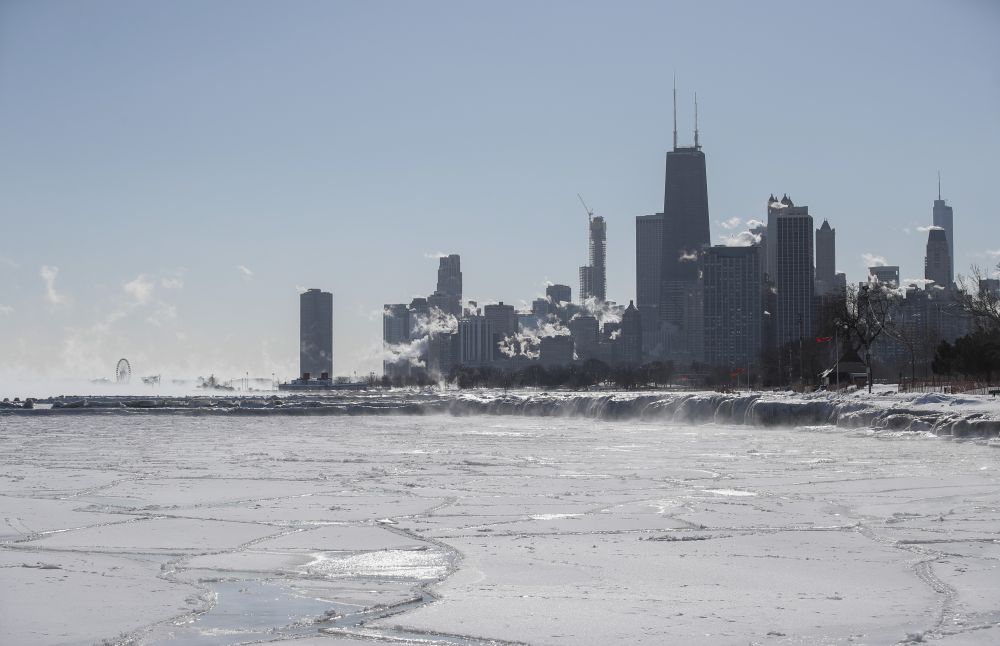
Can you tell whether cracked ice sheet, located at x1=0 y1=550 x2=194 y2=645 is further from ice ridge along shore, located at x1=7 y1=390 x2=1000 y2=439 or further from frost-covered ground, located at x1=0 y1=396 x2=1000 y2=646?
ice ridge along shore, located at x1=7 y1=390 x2=1000 y2=439

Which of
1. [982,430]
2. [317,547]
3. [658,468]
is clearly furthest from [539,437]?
[317,547]

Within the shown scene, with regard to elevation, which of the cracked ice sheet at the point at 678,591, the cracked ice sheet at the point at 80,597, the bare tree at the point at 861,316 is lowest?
the cracked ice sheet at the point at 678,591

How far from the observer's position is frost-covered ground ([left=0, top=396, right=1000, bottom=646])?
10.1 m

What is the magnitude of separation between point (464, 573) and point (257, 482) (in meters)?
12.3

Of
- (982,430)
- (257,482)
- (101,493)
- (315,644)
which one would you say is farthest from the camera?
(982,430)

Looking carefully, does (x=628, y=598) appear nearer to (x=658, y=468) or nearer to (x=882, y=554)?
(x=882, y=554)

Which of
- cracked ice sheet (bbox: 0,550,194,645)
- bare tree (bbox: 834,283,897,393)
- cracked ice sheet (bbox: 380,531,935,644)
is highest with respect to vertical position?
bare tree (bbox: 834,283,897,393)

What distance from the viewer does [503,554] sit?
13938 mm

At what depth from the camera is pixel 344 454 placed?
114 feet

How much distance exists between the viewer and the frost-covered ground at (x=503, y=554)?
10094 mm

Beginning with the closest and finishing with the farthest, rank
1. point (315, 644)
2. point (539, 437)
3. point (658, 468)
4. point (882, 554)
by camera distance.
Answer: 1. point (315, 644)
2. point (882, 554)
3. point (658, 468)
4. point (539, 437)

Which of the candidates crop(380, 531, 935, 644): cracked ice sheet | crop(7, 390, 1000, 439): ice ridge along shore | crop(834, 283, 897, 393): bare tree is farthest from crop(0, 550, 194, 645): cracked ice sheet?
crop(834, 283, 897, 393): bare tree

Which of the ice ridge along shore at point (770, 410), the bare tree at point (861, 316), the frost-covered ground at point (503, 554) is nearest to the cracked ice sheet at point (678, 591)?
the frost-covered ground at point (503, 554)

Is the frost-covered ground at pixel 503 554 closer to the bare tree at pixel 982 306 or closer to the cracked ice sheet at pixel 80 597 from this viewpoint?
the cracked ice sheet at pixel 80 597
